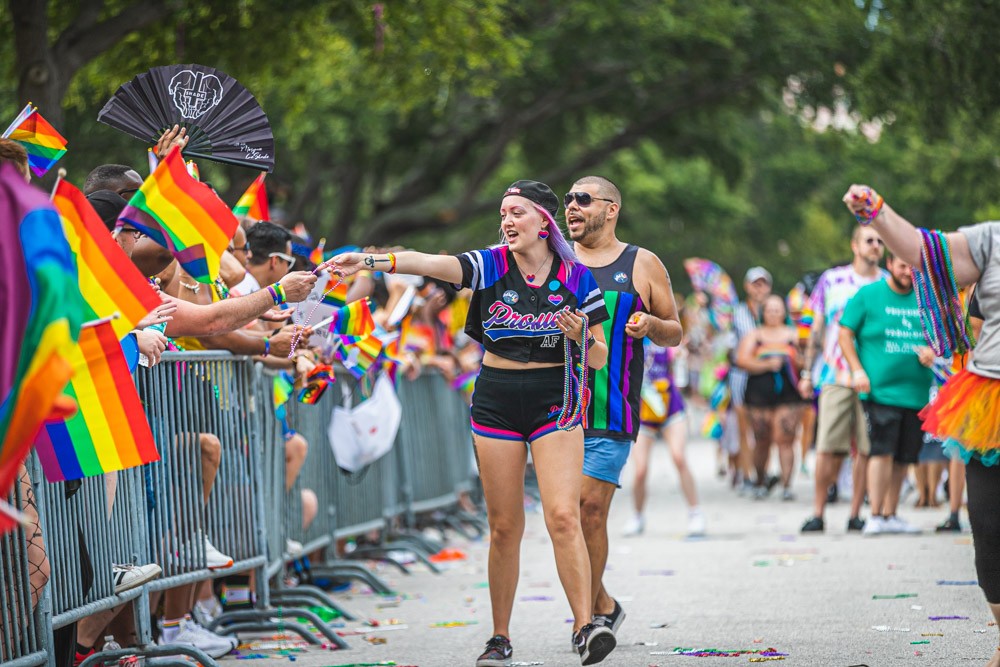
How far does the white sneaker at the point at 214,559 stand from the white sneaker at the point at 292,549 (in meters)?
1.32

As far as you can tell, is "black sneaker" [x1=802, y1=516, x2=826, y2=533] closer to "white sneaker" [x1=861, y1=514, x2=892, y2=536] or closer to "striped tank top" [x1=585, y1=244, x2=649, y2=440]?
"white sneaker" [x1=861, y1=514, x2=892, y2=536]

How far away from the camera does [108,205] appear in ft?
19.9

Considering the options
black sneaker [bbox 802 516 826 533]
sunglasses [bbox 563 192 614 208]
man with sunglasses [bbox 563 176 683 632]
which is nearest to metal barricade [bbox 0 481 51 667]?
man with sunglasses [bbox 563 176 683 632]

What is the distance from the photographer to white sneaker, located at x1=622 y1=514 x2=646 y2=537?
12.6 m

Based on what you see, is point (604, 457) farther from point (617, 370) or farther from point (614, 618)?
point (614, 618)

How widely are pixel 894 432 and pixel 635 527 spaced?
2403mm

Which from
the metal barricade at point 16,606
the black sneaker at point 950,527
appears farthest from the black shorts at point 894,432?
the metal barricade at point 16,606

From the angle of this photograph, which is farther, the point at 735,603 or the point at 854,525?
the point at 854,525

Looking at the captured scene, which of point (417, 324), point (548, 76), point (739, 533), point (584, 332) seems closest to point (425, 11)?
point (417, 324)

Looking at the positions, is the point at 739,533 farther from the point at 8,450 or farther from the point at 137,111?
the point at 8,450

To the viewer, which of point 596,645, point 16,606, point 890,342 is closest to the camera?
point 16,606

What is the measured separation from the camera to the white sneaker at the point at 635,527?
494 inches

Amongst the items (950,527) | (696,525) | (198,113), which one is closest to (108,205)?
(198,113)

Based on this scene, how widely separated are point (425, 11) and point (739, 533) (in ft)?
19.3
